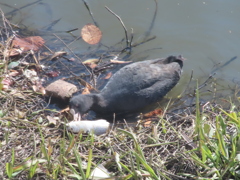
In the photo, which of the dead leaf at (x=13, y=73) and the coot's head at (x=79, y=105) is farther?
the dead leaf at (x=13, y=73)

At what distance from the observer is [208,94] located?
18.7 feet

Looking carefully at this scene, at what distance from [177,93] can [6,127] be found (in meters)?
2.65

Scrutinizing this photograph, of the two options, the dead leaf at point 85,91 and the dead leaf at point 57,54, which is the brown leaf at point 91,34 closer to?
the dead leaf at point 57,54

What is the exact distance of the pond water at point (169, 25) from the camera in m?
6.10

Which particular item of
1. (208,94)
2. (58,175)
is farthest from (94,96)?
(58,175)

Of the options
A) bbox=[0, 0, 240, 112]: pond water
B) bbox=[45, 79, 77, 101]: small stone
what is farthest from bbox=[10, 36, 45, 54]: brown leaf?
bbox=[45, 79, 77, 101]: small stone

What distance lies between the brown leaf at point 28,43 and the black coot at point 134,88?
137cm

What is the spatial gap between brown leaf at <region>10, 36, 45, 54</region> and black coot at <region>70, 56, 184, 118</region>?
1373 mm

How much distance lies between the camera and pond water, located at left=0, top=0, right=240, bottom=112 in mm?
6102

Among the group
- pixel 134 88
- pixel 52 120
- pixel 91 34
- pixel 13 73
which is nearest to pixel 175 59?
pixel 134 88

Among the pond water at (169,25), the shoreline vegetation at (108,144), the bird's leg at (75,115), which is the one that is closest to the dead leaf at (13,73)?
the shoreline vegetation at (108,144)

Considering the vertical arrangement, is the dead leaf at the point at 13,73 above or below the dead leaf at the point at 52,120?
above

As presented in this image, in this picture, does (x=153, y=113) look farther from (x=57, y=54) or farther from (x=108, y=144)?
(x=57, y=54)

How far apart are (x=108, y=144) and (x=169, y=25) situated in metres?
3.20
